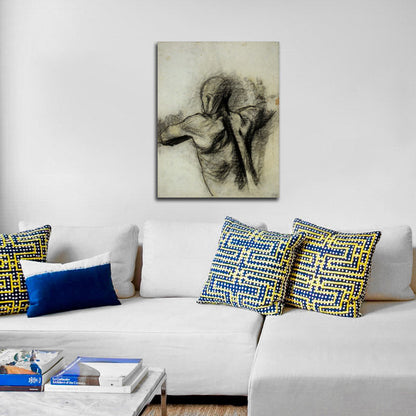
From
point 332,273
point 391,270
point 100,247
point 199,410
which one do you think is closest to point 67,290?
point 100,247

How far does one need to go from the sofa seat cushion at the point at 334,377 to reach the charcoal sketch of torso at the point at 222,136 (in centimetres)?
145

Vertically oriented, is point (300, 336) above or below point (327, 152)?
below

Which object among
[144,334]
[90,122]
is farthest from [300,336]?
[90,122]

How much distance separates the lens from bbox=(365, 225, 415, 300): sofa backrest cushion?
2.81 meters

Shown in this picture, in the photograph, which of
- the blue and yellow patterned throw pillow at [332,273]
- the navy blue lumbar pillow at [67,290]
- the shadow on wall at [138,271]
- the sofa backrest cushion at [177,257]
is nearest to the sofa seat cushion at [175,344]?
the navy blue lumbar pillow at [67,290]

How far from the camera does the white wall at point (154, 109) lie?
326 cm

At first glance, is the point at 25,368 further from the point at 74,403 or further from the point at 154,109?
the point at 154,109

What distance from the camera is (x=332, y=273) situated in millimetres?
2557

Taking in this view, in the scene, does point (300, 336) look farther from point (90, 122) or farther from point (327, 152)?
point (90, 122)

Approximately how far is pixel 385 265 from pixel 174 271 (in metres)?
1.16

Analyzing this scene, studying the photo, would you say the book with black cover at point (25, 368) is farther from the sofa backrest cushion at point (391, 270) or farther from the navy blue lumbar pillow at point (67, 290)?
the sofa backrest cushion at point (391, 270)

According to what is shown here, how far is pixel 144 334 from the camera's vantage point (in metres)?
2.31

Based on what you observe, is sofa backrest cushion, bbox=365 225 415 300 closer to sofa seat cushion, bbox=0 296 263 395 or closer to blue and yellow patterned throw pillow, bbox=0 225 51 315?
sofa seat cushion, bbox=0 296 263 395

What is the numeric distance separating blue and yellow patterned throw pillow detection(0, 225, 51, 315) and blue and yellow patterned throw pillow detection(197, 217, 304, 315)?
89 centimetres
